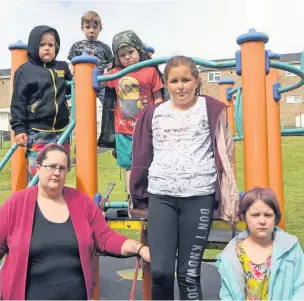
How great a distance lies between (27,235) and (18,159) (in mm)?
1683

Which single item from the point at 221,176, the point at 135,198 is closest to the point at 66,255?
the point at 135,198

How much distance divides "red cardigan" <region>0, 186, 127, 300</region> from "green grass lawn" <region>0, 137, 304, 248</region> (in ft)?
10.5

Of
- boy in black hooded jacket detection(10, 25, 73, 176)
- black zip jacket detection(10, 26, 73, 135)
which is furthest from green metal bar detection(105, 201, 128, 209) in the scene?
black zip jacket detection(10, 26, 73, 135)

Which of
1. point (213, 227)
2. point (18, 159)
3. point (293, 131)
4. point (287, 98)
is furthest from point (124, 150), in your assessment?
point (287, 98)

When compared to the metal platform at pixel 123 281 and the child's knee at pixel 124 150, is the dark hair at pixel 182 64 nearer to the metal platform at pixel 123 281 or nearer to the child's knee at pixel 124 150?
the child's knee at pixel 124 150

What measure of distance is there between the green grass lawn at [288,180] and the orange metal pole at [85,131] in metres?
3.07

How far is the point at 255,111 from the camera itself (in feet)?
7.17

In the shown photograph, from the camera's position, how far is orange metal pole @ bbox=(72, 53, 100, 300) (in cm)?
257

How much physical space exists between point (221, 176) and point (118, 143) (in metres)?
1.17

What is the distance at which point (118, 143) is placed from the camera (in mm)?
3084

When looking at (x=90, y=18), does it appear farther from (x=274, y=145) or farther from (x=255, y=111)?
(x=255, y=111)

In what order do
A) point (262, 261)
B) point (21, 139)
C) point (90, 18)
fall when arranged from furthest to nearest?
point (90, 18)
point (21, 139)
point (262, 261)

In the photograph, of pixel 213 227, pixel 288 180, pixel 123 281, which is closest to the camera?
pixel 213 227

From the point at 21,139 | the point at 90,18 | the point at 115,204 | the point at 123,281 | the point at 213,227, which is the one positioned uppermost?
the point at 90,18
